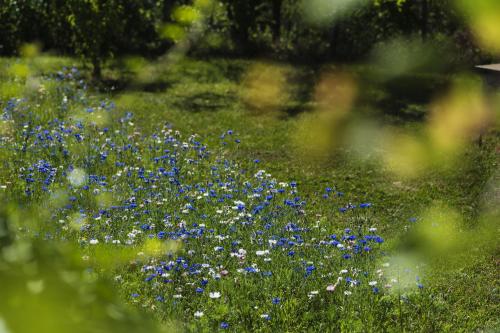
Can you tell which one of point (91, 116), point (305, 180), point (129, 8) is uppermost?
point (129, 8)

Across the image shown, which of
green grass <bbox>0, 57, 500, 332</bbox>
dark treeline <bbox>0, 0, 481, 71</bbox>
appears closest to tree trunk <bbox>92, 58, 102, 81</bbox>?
dark treeline <bbox>0, 0, 481, 71</bbox>

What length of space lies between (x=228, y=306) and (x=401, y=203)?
303 centimetres

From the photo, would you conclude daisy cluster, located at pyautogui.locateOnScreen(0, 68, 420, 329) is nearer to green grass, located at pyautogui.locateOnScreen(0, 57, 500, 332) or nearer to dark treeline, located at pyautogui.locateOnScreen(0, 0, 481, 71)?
green grass, located at pyautogui.locateOnScreen(0, 57, 500, 332)

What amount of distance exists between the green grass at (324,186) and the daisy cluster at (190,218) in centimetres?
4

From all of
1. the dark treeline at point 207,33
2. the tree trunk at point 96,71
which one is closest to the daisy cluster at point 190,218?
the dark treeline at point 207,33

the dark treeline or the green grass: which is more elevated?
the dark treeline

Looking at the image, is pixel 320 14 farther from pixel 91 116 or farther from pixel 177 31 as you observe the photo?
pixel 91 116

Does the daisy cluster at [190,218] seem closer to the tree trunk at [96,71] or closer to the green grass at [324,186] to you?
the green grass at [324,186]

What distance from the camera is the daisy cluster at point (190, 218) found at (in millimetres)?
4465

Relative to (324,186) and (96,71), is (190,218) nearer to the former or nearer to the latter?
(324,186)

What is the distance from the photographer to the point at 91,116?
796 cm

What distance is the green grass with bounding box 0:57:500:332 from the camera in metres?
4.22

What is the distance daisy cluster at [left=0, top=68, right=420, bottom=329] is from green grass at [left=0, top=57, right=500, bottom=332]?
0.15 ft

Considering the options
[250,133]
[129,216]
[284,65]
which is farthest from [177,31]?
[284,65]
